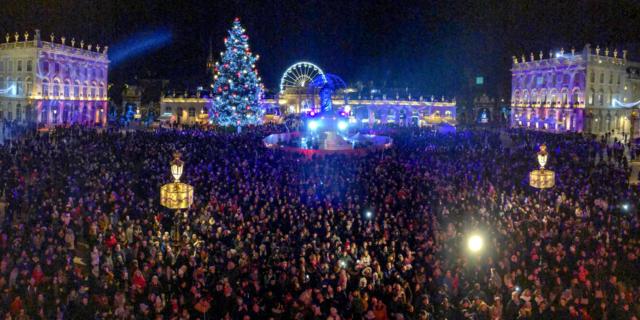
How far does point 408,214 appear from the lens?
16.0 meters

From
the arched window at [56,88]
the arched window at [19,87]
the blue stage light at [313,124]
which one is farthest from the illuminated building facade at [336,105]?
the blue stage light at [313,124]

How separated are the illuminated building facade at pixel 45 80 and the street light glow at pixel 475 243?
46.0 m

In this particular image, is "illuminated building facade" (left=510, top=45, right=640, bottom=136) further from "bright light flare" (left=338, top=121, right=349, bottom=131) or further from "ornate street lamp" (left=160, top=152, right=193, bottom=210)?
"ornate street lamp" (left=160, top=152, right=193, bottom=210)

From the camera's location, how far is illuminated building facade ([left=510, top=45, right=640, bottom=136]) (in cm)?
5484

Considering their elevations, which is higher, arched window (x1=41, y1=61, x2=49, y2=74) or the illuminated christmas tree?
arched window (x1=41, y1=61, x2=49, y2=74)

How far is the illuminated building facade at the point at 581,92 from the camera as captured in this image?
180ft

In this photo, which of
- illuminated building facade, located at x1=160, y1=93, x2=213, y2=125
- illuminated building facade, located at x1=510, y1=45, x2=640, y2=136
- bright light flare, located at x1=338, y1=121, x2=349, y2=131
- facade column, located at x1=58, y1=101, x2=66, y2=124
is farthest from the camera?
illuminated building facade, located at x1=160, y1=93, x2=213, y2=125

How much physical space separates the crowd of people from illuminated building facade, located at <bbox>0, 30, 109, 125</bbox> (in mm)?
35765

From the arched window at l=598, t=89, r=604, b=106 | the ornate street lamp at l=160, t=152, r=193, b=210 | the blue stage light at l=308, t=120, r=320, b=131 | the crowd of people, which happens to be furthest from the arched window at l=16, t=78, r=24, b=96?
the arched window at l=598, t=89, r=604, b=106

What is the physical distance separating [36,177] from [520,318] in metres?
17.0

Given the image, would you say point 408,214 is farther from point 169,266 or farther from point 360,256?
point 169,266

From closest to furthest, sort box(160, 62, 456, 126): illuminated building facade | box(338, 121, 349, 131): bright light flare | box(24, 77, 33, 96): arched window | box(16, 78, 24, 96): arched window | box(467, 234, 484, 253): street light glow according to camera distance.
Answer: box(467, 234, 484, 253): street light glow < box(338, 121, 349, 131): bright light flare < box(24, 77, 33, 96): arched window < box(16, 78, 24, 96): arched window < box(160, 62, 456, 126): illuminated building facade

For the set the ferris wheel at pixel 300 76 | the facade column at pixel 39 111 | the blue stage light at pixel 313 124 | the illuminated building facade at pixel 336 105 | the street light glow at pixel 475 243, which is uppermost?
the ferris wheel at pixel 300 76

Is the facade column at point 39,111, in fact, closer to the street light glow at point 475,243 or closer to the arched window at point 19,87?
the arched window at point 19,87
